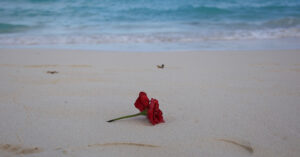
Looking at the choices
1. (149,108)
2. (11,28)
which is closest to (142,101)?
(149,108)

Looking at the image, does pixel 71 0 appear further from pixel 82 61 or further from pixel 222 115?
pixel 222 115

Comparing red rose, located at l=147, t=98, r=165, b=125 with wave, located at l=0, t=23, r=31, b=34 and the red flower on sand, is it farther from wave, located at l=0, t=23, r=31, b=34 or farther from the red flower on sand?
wave, located at l=0, t=23, r=31, b=34

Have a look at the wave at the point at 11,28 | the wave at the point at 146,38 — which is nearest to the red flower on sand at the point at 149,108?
the wave at the point at 146,38

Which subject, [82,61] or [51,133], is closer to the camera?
[51,133]

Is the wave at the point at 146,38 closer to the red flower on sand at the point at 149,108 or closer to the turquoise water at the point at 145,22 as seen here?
the turquoise water at the point at 145,22

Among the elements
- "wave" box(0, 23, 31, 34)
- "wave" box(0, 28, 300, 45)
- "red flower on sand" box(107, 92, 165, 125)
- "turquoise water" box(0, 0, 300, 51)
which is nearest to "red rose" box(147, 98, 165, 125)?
"red flower on sand" box(107, 92, 165, 125)

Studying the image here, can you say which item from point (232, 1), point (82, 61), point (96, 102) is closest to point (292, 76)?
point (96, 102)
